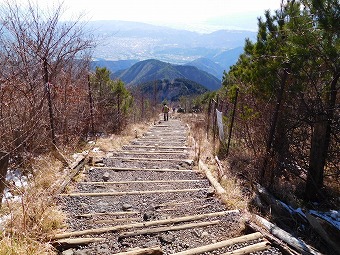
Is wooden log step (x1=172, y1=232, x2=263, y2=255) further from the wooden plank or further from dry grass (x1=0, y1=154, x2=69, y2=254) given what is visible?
dry grass (x1=0, y1=154, x2=69, y2=254)

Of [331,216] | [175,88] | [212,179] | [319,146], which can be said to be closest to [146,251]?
[212,179]

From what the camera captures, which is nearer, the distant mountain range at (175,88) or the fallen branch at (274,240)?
the fallen branch at (274,240)

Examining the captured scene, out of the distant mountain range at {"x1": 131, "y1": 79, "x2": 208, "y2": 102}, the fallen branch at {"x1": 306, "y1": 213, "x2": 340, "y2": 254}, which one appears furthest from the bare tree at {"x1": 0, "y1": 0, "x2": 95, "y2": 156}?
the distant mountain range at {"x1": 131, "y1": 79, "x2": 208, "y2": 102}

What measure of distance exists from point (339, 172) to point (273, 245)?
3.13 meters

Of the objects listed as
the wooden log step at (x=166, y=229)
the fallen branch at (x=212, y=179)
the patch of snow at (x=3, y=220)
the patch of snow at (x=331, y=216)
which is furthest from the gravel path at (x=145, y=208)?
the patch of snow at (x=331, y=216)

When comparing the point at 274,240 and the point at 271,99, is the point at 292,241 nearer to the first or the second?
the point at 274,240

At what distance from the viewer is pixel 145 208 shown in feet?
15.0

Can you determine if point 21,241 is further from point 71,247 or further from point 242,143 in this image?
point 242,143

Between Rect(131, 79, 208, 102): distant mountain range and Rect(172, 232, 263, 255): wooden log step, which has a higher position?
Rect(172, 232, 263, 255): wooden log step

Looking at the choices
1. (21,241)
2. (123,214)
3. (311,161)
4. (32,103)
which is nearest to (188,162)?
(311,161)

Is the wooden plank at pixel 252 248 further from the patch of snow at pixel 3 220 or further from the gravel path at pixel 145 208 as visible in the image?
the patch of snow at pixel 3 220

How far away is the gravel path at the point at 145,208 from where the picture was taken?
343 cm

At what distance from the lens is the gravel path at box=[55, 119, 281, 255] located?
343 centimetres

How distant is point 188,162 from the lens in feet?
24.3
